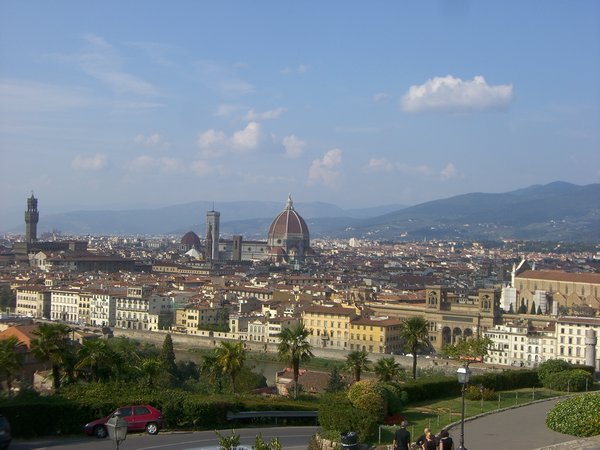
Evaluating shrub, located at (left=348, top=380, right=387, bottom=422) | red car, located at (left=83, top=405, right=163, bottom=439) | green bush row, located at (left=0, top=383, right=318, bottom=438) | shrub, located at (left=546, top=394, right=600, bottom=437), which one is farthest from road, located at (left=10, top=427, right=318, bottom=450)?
shrub, located at (left=546, top=394, right=600, bottom=437)

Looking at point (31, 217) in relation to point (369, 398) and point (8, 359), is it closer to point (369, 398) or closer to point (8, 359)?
point (8, 359)

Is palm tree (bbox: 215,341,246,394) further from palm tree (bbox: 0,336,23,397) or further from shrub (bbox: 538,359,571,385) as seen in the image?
shrub (bbox: 538,359,571,385)

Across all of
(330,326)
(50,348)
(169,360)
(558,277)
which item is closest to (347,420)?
(50,348)

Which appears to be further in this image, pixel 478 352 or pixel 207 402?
pixel 478 352

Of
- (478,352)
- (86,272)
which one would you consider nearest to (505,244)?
(86,272)

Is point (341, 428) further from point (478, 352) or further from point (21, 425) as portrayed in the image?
point (478, 352)

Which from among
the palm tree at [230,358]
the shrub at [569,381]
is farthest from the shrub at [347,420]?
the shrub at [569,381]
